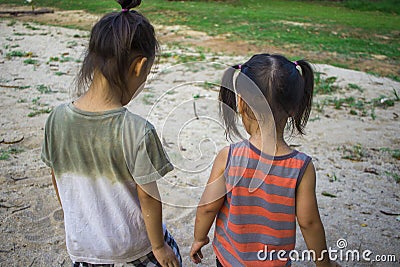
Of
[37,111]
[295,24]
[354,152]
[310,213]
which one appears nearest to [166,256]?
[310,213]

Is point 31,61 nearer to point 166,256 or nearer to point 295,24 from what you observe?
point 166,256

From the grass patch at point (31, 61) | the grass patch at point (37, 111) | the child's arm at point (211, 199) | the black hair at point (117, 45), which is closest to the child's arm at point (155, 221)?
the child's arm at point (211, 199)

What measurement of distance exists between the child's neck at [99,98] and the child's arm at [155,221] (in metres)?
0.29

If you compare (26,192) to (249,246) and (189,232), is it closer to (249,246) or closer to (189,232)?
(189,232)

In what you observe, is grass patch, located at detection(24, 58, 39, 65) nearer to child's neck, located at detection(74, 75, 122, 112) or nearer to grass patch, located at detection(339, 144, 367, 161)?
grass patch, located at detection(339, 144, 367, 161)

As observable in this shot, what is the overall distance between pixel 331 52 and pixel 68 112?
7.71 m

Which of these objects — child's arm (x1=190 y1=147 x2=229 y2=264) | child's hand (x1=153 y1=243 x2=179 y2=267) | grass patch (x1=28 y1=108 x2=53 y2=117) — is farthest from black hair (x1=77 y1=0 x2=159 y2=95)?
grass patch (x1=28 y1=108 x2=53 y2=117)

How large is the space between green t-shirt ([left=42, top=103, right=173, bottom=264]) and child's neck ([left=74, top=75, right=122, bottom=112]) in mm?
25

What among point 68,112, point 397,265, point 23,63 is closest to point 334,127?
point 397,265

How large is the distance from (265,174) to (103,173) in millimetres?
545

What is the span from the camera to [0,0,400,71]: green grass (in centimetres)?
891

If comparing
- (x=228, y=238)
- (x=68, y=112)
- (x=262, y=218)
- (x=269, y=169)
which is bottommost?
(x=228, y=238)

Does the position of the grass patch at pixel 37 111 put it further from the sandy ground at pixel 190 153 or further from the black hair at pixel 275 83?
the black hair at pixel 275 83

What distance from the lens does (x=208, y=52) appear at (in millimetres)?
7492
